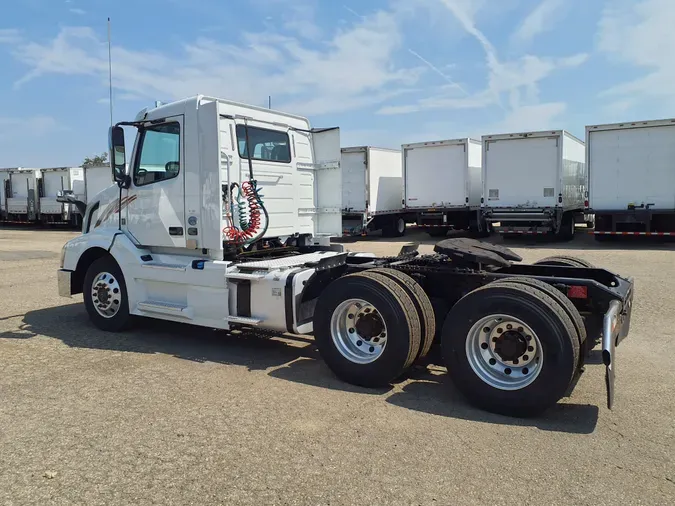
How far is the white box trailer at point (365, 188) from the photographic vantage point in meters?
22.5

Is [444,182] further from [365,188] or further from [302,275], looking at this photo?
[302,275]


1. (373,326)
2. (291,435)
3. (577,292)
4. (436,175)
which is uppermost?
(436,175)

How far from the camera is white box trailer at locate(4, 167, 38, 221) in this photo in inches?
1323

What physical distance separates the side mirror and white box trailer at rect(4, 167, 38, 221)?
30109mm

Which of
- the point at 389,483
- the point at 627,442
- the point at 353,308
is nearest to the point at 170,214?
the point at 353,308

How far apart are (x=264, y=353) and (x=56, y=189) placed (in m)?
30.8

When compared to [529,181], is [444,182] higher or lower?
higher

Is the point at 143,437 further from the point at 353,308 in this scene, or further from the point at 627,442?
the point at 627,442

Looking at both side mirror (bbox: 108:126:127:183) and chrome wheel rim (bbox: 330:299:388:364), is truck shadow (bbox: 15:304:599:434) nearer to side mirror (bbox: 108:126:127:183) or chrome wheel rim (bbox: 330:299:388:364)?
chrome wheel rim (bbox: 330:299:388:364)

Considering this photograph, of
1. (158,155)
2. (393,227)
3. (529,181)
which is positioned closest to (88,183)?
(393,227)

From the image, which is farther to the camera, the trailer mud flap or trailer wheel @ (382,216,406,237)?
trailer wheel @ (382,216,406,237)

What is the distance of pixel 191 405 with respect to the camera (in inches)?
193

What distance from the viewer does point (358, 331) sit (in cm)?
549

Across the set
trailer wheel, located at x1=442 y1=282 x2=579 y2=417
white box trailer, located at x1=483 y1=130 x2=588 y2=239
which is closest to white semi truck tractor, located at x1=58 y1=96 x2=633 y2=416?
trailer wheel, located at x1=442 y1=282 x2=579 y2=417
